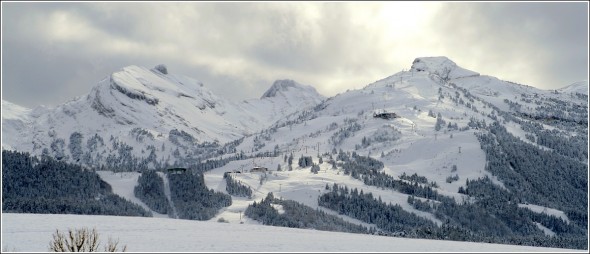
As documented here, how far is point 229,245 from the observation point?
73.1 metres

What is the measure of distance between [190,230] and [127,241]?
16.9 metres

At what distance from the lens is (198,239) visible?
264 feet

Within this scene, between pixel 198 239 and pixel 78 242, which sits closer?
pixel 78 242

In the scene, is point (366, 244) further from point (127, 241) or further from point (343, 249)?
point (127, 241)

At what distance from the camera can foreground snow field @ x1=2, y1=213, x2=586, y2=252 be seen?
70625mm

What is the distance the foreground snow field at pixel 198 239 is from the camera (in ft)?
232

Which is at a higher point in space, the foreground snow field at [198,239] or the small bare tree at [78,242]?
the small bare tree at [78,242]

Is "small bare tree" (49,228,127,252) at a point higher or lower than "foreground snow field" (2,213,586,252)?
higher

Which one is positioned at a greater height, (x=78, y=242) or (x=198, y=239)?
(x=78, y=242)

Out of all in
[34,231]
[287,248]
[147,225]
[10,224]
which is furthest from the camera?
[147,225]

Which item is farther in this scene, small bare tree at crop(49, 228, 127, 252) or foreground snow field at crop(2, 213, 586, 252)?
foreground snow field at crop(2, 213, 586, 252)

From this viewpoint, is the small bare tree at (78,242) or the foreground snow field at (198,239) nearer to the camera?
the small bare tree at (78,242)

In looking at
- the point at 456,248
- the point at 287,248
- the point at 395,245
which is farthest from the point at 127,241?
the point at 456,248

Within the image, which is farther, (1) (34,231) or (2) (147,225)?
(2) (147,225)
